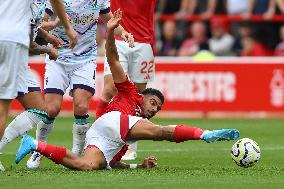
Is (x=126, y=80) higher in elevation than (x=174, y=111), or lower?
higher

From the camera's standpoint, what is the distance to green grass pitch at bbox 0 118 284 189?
9.58 m

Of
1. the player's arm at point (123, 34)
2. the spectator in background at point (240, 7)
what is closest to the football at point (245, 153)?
the player's arm at point (123, 34)

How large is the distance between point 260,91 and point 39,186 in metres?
12.3

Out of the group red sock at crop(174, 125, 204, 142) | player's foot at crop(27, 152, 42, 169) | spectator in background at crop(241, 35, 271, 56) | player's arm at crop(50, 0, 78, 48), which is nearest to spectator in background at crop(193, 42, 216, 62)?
spectator in background at crop(241, 35, 271, 56)

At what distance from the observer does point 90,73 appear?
1253 centimetres

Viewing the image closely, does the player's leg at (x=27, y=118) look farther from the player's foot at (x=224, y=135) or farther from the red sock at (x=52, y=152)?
the player's foot at (x=224, y=135)

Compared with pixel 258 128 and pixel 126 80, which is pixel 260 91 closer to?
pixel 258 128

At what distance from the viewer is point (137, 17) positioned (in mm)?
13820

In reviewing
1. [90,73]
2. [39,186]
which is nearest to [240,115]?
[90,73]

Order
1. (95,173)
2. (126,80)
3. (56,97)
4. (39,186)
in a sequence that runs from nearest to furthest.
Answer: (39,186)
(95,173)
(126,80)
(56,97)

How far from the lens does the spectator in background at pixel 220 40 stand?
77.3 ft

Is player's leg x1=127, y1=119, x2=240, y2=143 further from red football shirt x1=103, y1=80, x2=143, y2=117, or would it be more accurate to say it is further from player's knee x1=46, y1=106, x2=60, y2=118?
player's knee x1=46, y1=106, x2=60, y2=118

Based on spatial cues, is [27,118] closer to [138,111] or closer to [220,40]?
[138,111]

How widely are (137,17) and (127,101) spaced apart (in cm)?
271
